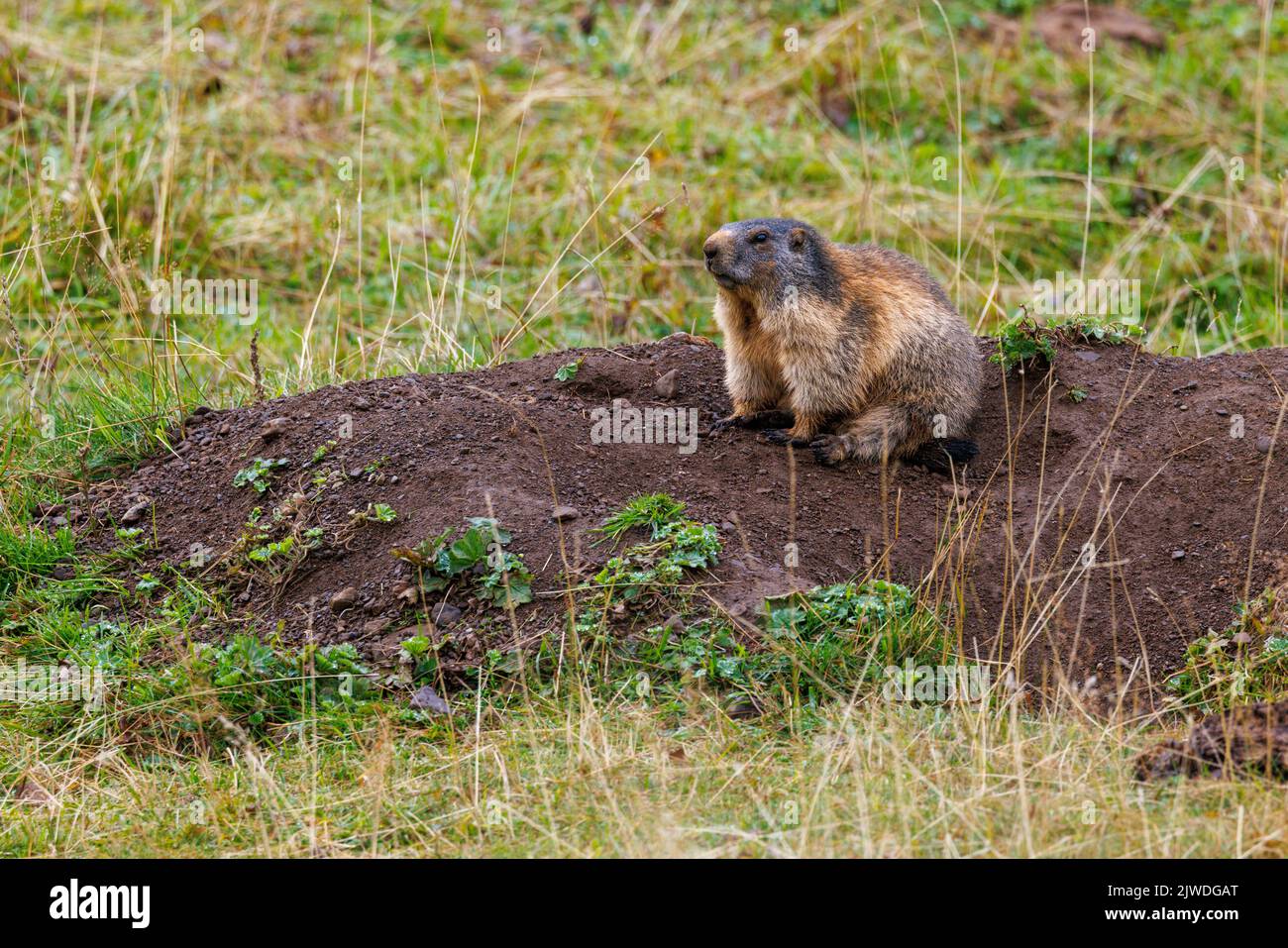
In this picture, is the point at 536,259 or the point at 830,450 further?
the point at 536,259

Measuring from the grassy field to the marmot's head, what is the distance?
924 mm

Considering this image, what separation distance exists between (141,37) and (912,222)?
5.77 meters

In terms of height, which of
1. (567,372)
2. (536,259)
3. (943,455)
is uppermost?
(536,259)

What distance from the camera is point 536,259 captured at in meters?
8.60

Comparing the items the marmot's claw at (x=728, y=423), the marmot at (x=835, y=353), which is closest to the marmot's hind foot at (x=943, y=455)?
the marmot at (x=835, y=353)

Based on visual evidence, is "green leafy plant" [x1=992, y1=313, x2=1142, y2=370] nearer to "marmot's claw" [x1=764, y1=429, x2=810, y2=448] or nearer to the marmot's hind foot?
the marmot's hind foot

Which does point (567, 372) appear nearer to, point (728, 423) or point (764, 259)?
point (728, 423)

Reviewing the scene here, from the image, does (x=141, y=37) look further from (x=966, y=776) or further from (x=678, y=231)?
(x=966, y=776)

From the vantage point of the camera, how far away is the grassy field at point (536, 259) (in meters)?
3.92

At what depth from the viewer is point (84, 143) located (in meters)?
8.58

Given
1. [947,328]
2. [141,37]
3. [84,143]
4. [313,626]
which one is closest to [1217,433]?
[947,328]

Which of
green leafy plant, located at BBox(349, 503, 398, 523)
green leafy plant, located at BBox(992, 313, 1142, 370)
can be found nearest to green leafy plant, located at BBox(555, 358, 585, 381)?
green leafy plant, located at BBox(349, 503, 398, 523)

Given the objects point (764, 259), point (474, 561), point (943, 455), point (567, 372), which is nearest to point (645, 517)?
point (474, 561)

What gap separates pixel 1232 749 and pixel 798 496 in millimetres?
1894
